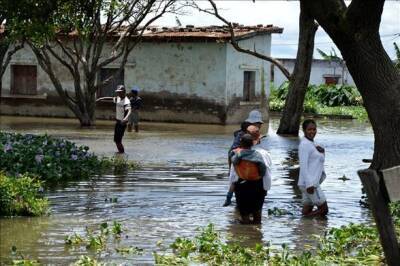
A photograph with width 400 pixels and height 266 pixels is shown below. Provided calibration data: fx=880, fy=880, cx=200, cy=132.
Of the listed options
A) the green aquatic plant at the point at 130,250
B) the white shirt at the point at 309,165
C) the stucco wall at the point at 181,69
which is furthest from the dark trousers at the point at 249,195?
the stucco wall at the point at 181,69

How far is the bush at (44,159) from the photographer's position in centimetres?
1366

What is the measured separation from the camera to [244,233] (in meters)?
10.3

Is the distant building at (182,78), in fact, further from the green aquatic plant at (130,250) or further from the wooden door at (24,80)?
the green aquatic plant at (130,250)

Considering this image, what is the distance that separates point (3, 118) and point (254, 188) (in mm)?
24917

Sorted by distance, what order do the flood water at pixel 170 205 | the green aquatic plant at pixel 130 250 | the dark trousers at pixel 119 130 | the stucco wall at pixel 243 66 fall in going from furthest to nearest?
the stucco wall at pixel 243 66 < the dark trousers at pixel 119 130 < the flood water at pixel 170 205 < the green aquatic plant at pixel 130 250

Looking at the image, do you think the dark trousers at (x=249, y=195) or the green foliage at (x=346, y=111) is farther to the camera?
the green foliage at (x=346, y=111)

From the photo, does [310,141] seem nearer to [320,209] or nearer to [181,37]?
[320,209]

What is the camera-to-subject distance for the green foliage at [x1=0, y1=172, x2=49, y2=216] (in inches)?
424

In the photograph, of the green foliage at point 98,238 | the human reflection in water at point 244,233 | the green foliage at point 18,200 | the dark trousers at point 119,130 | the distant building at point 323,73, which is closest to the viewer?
the green foliage at point 98,238

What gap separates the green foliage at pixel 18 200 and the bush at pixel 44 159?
5.26ft

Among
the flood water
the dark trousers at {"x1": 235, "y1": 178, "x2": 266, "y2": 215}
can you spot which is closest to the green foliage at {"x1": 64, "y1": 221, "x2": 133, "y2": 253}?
the flood water

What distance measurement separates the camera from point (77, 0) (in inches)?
735

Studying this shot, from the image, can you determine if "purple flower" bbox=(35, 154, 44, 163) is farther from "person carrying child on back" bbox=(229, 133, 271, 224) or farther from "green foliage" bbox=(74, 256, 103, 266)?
"green foliage" bbox=(74, 256, 103, 266)

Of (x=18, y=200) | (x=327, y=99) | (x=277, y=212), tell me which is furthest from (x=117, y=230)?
(x=327, y=99)
